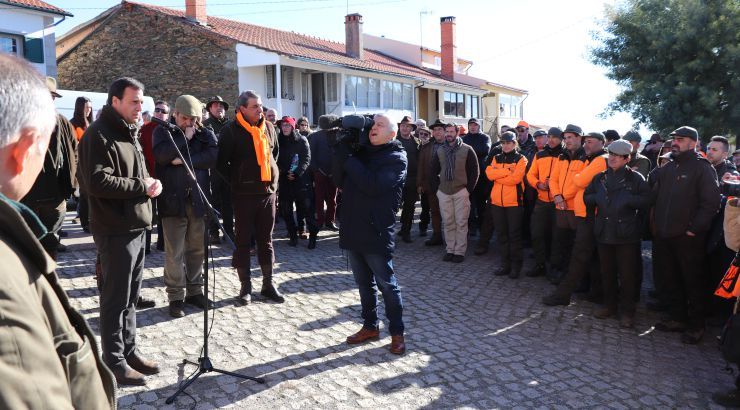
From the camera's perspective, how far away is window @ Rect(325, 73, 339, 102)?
2600 cm

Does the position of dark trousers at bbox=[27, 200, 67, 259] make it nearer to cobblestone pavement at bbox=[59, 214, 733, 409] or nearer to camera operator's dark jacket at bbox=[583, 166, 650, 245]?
cobblestone pavement at bbox=[59, 214, 733, 409]

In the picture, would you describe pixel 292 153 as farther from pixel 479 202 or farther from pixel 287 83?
pixel 287 83

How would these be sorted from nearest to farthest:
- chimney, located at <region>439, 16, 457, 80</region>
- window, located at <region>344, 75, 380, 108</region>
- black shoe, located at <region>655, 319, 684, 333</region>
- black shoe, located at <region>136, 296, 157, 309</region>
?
black shoe, located at <region>136, 296, 157, 309</region>, black shoe, located at <region>655, 319, 684, 333</region>, window, located at <region>344, 75, 380, 108</region>, chimney, located at <region>439, 16, 457, 80</region>

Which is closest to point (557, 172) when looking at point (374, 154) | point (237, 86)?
point (374, 154)

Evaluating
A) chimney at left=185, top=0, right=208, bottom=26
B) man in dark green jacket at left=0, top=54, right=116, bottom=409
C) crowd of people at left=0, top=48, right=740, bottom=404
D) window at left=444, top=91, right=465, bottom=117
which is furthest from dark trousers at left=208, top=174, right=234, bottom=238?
window at left=444, top=91, right=465, bottom=117

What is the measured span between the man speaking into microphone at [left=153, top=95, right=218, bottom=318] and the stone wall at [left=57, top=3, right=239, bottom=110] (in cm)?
1814

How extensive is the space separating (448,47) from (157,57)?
18928 mm

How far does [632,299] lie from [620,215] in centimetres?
95

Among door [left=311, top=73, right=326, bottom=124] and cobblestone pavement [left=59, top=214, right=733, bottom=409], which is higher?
door [left=311, top=73, right=326, bottom=124]

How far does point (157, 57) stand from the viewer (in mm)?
24188

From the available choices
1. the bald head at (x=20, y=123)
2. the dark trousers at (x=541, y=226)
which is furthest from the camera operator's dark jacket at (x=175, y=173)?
the dark trousers at (x=541, y=226)

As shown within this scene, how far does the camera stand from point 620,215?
19.5 feet

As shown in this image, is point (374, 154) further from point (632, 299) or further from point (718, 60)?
point (718, 60)

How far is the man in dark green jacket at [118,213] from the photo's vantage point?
154 inches
